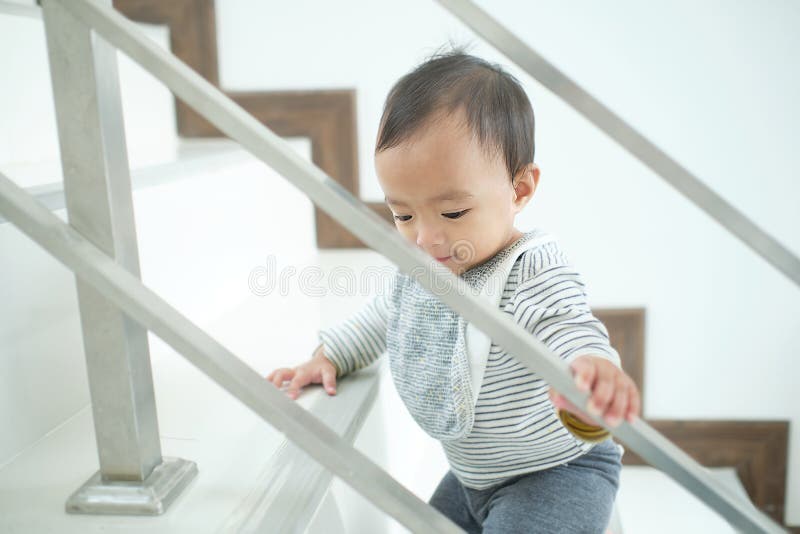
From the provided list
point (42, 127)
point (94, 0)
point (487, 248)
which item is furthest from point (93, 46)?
point (42, 127)

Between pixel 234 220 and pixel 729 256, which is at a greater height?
pixel 234 220

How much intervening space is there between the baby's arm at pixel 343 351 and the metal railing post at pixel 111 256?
21 cm

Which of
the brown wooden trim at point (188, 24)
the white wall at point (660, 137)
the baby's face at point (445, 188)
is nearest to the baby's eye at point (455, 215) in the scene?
the baby's face at point (445, 188)

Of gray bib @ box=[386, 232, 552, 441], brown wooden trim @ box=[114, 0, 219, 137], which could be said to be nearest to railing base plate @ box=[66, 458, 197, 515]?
gray bib @ box=[386, 232, 552, 441]

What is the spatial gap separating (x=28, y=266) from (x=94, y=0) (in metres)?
0.28

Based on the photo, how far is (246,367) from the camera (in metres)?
A: 0.39

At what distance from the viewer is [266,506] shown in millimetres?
475

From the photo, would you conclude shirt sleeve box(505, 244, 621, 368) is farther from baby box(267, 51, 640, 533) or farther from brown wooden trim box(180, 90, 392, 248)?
brown wooden trim box(180, 90, 392, 248)

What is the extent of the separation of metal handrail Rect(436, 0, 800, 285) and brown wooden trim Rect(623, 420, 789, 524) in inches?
30.0

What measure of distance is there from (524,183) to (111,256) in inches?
15.4

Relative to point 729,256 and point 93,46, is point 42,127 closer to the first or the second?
point 93,46

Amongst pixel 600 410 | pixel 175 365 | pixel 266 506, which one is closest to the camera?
pixel 600 410

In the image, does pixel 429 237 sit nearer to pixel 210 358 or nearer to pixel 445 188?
pixel 445 188

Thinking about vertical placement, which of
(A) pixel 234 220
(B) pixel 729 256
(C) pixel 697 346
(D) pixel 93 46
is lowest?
(C) pixel 697 346
